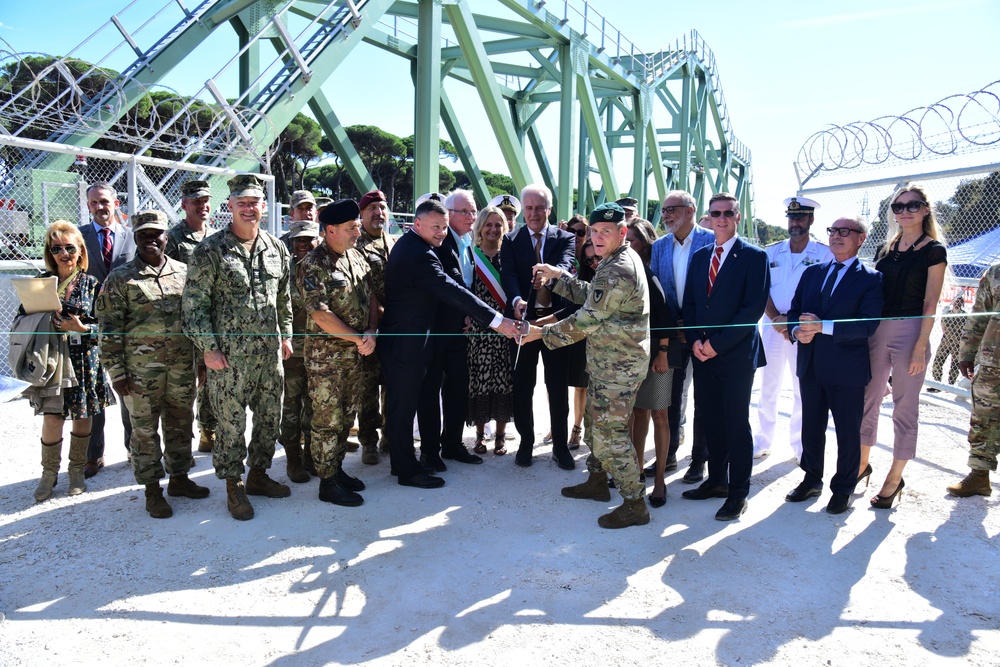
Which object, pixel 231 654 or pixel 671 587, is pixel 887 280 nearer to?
pixel 671 587

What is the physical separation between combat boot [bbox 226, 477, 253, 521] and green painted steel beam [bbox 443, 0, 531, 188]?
11613 mm

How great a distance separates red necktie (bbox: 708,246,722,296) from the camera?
3852 mm

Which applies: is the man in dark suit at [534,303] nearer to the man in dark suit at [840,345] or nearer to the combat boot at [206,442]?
the man in dark suit at [840,345]

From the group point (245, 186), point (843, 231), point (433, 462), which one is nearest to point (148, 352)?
point (245, 186)

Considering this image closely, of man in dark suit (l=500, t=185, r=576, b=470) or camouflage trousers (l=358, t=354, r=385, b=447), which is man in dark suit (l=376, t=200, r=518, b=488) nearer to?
camouflage trousers (l=358, t=354, r=385, b=447)

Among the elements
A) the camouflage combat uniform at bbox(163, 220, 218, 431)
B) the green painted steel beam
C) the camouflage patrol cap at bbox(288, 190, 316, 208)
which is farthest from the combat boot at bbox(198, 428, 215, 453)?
the green painted steel beam

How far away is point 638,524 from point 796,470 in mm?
1703

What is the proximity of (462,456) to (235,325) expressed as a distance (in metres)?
1.97

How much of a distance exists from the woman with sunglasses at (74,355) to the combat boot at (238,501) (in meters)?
1.12

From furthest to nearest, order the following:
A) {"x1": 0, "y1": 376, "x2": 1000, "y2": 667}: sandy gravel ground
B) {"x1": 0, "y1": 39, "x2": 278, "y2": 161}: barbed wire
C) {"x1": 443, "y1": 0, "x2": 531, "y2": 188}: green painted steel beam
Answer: {"x1": 443, "y1": 0, "x2": 531, "y2": 188}: green painted steel beam → {"x1": 0, "y1": 39, "x2": 278, "y2": 161}: barbed wire → {"x1": 0, "y1": 376, "x2": 1000, "y2": 667}: sandy gravel ground

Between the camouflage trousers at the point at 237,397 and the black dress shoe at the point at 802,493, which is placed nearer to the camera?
the camouflage trousers at the point at 237,397

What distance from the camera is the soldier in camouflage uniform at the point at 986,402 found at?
13.5 ft

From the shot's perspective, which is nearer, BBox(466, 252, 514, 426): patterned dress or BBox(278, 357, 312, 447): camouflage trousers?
BBox(278, 357, 312, 447): camouflage trousers

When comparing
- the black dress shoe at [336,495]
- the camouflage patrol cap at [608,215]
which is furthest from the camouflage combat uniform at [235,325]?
the camouflage patrol cap at [608,215]
